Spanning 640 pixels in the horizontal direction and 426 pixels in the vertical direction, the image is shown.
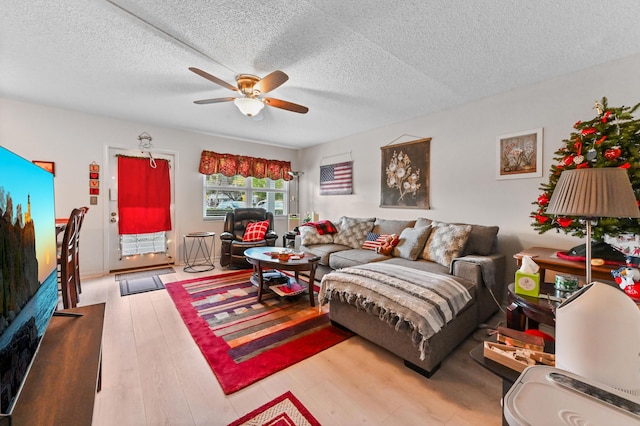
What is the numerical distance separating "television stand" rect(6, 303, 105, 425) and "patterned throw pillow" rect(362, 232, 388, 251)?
2.93 m

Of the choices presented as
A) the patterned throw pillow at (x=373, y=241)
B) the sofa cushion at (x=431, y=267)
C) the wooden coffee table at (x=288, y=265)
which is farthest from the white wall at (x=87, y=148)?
the sofa cushion at (x=431, y=267)

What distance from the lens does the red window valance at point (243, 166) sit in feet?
15.5

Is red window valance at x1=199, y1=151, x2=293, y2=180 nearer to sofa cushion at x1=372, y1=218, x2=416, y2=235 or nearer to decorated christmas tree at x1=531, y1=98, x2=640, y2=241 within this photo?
sofa cushion at x1=372, y1=218, x2=416, y2=235

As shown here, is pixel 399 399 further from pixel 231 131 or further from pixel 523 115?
pixel 231 131

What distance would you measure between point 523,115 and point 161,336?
4090 mm

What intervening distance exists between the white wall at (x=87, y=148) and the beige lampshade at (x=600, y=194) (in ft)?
16.1

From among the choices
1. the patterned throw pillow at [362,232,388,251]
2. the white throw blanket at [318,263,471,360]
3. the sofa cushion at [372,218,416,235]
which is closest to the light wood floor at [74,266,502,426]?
the white throw blanket at [318,263,471,360]

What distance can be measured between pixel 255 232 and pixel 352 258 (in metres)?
1.95

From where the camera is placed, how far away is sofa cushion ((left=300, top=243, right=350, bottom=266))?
3.53 m

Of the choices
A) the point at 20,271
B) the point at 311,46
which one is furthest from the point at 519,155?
the point at 20,271

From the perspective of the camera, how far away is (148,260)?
4.37 m

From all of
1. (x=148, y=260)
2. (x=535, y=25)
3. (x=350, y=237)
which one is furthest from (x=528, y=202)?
(x=148, y=260)

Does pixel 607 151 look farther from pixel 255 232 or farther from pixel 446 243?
pixel 255 232

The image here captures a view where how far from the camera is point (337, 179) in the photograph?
5.01 m
